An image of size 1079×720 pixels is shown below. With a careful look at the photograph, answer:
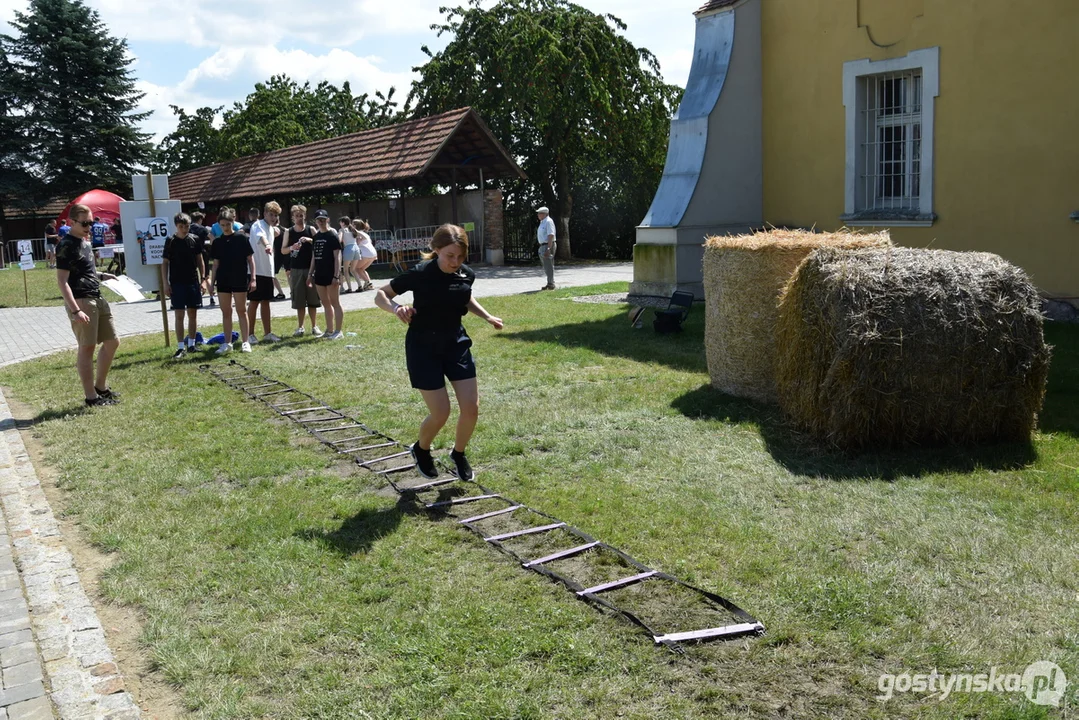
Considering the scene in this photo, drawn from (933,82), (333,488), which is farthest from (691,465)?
(933,82)

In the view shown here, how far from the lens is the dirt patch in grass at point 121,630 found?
381cm

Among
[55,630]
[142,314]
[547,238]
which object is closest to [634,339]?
[547,238]

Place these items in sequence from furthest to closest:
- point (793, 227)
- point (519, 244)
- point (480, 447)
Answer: point (519, 244)
point (793, 227)
point (480, 447)

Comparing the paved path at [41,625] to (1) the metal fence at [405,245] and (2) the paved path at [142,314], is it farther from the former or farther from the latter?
(1) the metal fence at [405,245]

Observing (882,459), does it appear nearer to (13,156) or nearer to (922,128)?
(922,128)

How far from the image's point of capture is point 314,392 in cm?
968

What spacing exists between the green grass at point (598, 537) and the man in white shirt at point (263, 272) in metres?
4.32

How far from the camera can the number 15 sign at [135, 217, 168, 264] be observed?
41.5ft

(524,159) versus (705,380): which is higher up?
(524,159)

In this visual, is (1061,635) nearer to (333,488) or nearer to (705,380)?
(333,488)

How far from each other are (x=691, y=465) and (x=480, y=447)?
1654 millimetres

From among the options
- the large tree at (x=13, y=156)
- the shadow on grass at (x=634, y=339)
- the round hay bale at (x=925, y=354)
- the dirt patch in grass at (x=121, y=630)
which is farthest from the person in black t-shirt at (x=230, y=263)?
the large tree at (x=13, y=156)

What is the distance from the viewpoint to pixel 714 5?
14.9 m

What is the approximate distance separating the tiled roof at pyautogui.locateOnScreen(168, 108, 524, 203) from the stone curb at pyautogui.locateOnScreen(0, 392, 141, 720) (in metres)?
21.5
